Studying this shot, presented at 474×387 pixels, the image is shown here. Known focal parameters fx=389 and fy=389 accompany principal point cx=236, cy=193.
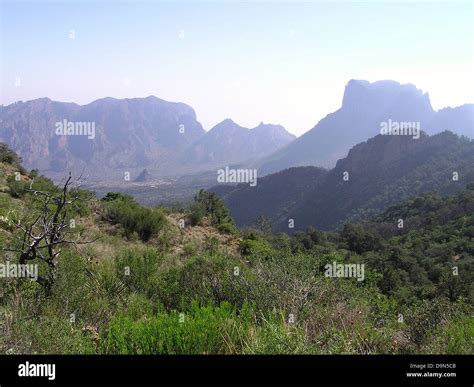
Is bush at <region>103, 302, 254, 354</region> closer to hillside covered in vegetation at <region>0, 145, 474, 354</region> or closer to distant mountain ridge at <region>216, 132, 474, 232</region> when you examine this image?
hillside covered in vegetation at <region>0, 145, 474, 354</region>

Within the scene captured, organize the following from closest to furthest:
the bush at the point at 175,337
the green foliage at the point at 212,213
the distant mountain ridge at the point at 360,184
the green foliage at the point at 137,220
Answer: the bush at the point at 175,337 < the green foliage at the point at 137,220 < the green foliage at the point at 212,213 < the distant mountain ridge at the point at 360,184

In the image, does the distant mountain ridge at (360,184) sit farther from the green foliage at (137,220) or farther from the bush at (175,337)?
the bush at (175,337)

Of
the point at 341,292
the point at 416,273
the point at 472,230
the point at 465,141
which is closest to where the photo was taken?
the point at 341,292

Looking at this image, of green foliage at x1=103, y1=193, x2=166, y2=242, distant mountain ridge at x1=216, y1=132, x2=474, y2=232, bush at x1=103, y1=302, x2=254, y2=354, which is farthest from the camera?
distant mountain ridge at x1=216, y1=132, x2=474, y2=232

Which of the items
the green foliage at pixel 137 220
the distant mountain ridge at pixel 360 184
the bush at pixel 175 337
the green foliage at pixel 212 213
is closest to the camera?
the bush at pixel 175 337

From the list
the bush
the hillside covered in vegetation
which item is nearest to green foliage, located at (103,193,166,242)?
the hillside covered in vegetation

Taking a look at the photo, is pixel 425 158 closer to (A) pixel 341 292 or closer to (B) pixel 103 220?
(B) pixel 103 220

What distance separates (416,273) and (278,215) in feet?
186

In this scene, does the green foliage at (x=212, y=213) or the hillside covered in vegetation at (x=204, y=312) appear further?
the green foliage at (x=212, y=213)

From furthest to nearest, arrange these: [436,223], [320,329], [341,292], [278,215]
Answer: [278,215]
[436,223]
[341,292]
[320,329]

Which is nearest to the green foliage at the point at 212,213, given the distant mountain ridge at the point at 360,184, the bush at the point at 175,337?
the bush at the point at 175,337

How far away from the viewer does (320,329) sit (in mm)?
3477

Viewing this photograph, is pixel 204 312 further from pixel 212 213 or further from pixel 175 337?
pixel 212 213

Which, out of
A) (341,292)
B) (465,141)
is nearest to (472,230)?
(341,292)
